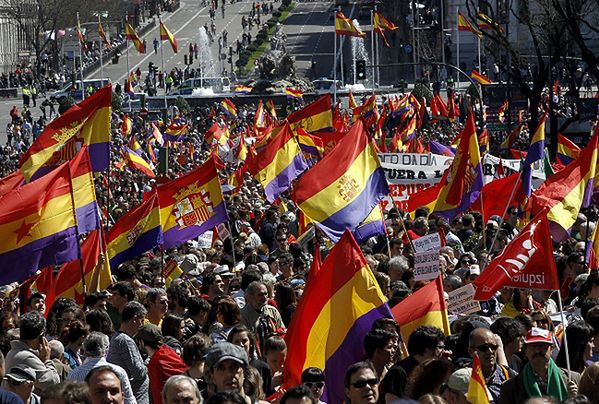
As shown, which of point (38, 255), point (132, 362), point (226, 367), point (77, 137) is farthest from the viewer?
point (77, 137)

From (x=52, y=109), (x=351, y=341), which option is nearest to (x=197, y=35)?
(x=52, y=109)

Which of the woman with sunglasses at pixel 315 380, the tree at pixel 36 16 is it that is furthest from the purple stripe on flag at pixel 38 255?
the tree at pixel 36 16

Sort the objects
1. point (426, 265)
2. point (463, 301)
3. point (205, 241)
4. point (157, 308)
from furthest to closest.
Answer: point (205, 241), point (426, 265), point (157, 308), point (463, 301)

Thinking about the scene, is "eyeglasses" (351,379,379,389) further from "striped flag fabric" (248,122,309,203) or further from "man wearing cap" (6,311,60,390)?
"striped flag fabric" (248,122,309,203)

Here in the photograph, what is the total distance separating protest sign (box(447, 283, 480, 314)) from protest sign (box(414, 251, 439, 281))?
678 mm

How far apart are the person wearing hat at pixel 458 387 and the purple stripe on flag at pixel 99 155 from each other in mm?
10386

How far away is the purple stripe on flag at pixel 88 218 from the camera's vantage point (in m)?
15.5

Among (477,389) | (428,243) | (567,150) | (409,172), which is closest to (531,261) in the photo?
(477,389)

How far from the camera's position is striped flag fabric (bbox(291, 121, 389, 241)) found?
16.1 metres

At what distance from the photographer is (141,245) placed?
1681 centimetres

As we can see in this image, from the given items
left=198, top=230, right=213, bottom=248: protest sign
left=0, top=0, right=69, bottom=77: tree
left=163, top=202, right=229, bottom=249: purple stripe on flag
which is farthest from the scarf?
left=0, top=0, right=69, bottom=77: tree

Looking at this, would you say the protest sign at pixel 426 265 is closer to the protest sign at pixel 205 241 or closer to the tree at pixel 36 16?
the protest sign at pixel 205 241

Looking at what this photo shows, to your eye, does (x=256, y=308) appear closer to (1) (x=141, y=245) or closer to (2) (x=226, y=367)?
(2) (x=226, y=367)

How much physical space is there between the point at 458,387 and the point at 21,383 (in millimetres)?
2168
